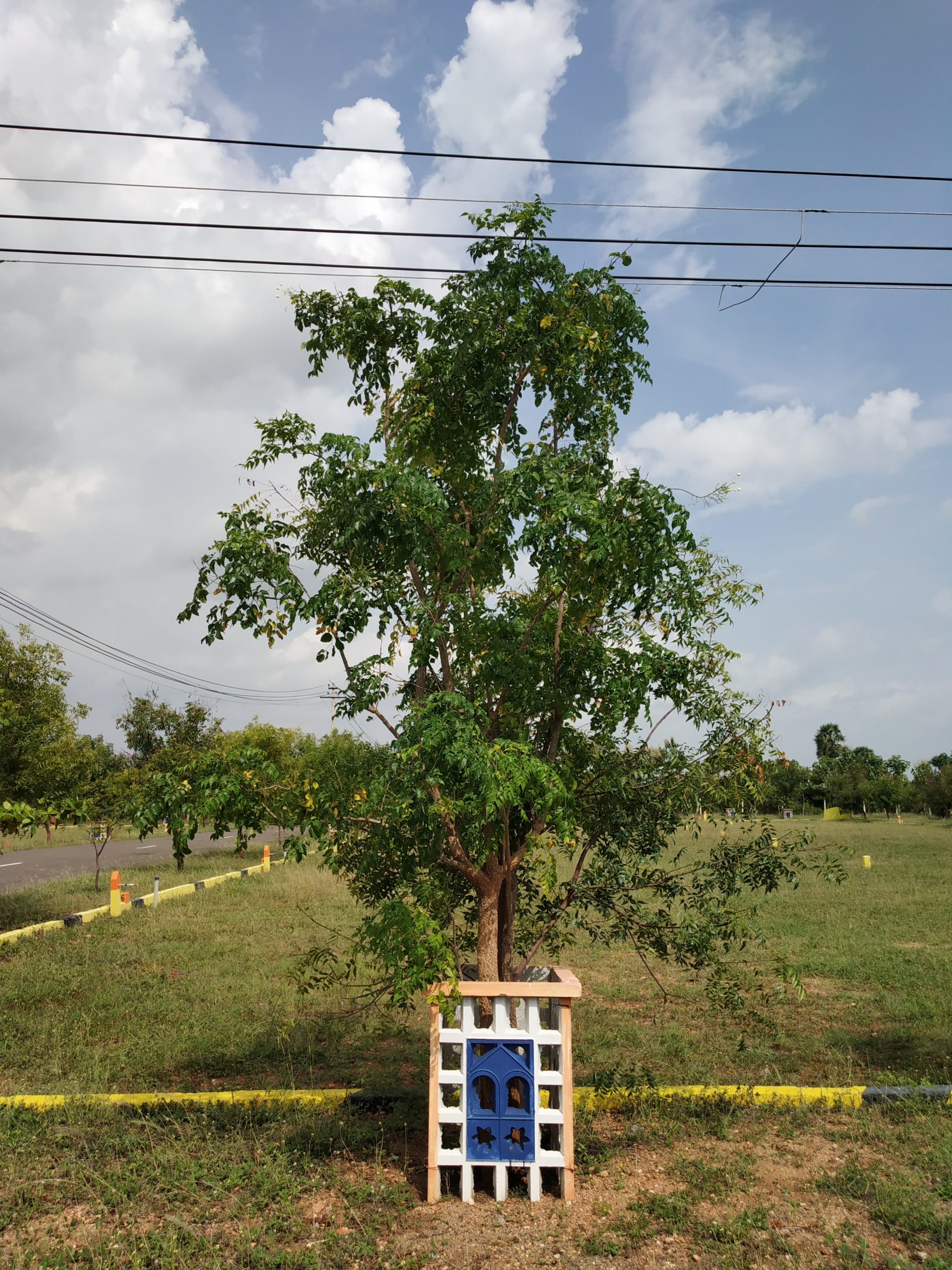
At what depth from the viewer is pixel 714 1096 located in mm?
6379

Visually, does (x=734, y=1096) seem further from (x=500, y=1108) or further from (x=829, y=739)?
(x=829, y=739)

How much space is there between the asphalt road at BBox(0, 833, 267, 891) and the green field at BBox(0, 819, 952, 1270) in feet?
40.2

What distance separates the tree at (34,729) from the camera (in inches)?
534

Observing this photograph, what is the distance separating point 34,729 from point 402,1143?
10.7m

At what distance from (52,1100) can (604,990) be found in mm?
6179

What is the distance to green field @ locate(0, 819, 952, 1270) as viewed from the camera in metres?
4.43

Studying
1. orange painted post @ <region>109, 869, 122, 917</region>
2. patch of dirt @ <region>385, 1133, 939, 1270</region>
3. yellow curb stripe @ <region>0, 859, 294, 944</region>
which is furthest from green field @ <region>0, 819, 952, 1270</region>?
orange painted post @ <region>109, 869, 122, 917</region>

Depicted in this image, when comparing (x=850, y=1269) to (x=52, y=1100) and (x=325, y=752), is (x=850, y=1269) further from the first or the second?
(x=52, y=1100)

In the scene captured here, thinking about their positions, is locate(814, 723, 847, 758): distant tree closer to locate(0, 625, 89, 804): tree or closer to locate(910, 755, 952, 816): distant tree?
locate(910, 755, 952, 816): distant tree

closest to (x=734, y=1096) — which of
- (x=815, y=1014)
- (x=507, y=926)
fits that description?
(x=507, y=926)

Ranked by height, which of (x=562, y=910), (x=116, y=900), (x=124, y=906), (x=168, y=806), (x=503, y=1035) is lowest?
(x=124, y=906)

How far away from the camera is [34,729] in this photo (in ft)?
45.7

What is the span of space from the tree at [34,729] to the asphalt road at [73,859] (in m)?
5.95

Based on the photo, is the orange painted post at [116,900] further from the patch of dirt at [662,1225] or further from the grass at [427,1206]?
the patch of dirt at [662,1225]
